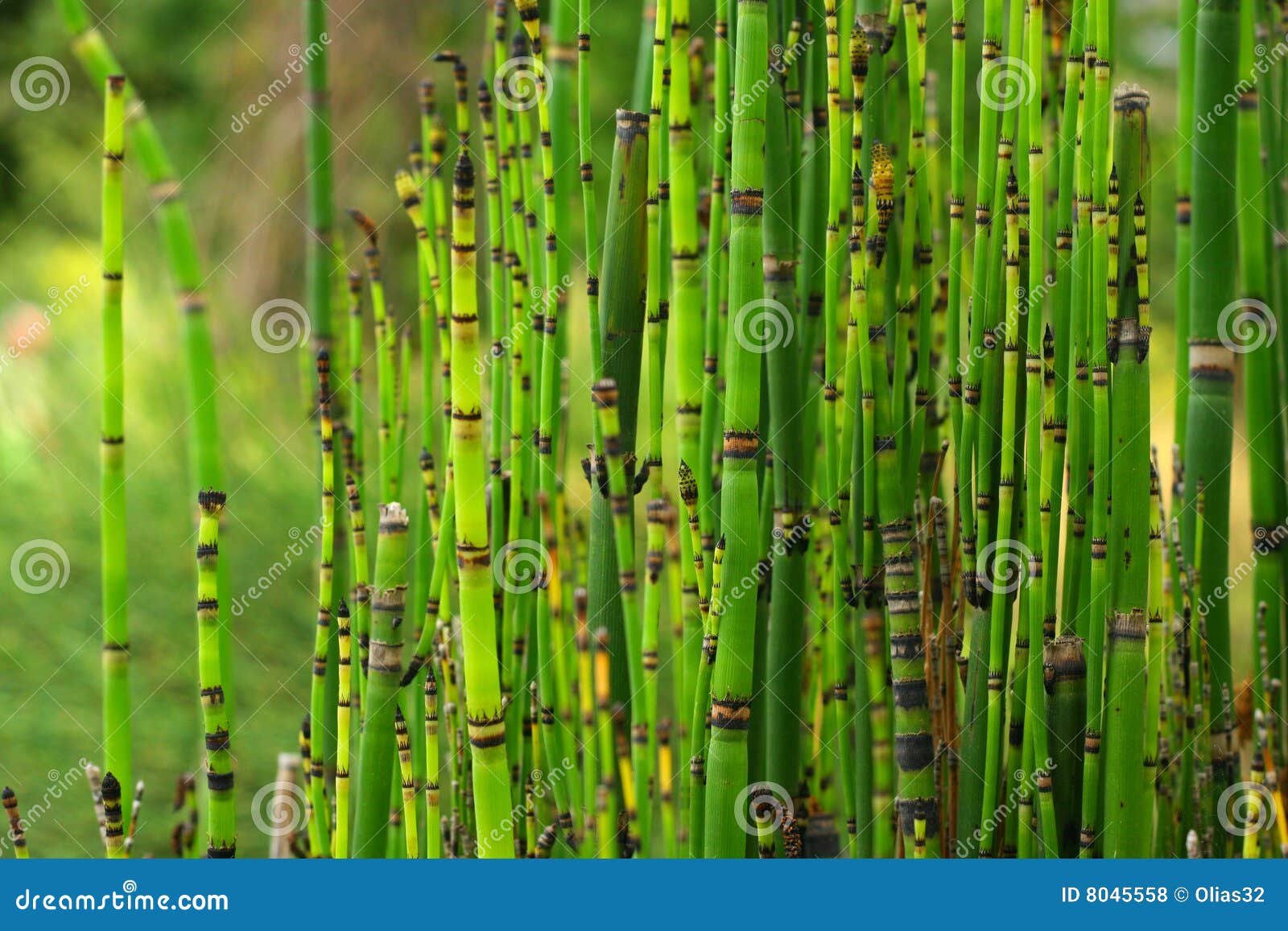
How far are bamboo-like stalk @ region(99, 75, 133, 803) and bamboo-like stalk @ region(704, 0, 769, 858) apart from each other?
0.88ft

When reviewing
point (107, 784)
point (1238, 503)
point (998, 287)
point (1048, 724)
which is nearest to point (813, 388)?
point (998, 287)

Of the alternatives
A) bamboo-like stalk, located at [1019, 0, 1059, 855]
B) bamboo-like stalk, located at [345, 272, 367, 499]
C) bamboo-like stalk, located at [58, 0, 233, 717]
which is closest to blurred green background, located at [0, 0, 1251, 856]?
bamboo-like stalk, located at [345, 272, 367, 499]

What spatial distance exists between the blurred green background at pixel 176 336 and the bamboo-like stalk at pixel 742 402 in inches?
22.5

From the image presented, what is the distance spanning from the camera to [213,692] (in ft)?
1.66

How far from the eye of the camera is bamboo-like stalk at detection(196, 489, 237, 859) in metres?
0.50

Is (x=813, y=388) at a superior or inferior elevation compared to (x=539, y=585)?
superior

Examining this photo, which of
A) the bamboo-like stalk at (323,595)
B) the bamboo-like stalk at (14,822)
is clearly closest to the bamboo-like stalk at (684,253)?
the bamboo-like stalk at (323,595)

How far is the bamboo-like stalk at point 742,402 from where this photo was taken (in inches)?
19.5

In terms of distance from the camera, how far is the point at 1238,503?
2520 mm

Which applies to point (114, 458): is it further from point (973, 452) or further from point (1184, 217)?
point (1184, 217)

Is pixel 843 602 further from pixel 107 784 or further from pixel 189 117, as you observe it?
pixel 189 117

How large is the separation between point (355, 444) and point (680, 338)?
435 millimetres

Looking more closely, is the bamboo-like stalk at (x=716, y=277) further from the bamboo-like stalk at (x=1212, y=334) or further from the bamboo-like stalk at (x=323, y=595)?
the bamboo-like stalk at (x=1212, y=334)

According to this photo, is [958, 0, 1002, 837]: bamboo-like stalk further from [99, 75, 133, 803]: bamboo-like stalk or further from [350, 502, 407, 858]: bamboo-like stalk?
[99, 75, 133, 803]: bamboo-like stalk
